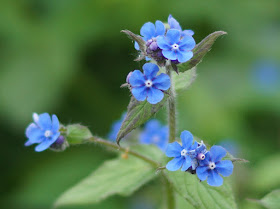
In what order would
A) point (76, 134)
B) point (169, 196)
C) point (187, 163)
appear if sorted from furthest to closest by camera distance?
1. point (169, 196)
2. point (76, 134)
3. point (187, 163)

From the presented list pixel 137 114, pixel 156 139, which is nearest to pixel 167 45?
pixel 137 114

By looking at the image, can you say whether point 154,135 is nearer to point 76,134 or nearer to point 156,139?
point 156,139

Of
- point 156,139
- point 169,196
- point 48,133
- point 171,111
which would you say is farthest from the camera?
point 156,139

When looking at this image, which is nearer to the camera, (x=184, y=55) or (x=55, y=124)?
(x=184, y=55)

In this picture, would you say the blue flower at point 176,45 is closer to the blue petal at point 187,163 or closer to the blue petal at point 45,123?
the blue petal at point 187,163

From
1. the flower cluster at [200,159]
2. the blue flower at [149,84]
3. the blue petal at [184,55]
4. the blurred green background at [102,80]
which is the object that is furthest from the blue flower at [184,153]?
the blurred green background at [102,80]

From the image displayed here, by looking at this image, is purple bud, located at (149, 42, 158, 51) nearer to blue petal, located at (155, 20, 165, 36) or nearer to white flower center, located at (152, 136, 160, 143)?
blue petal, located at (155, 20, 165, 36)
